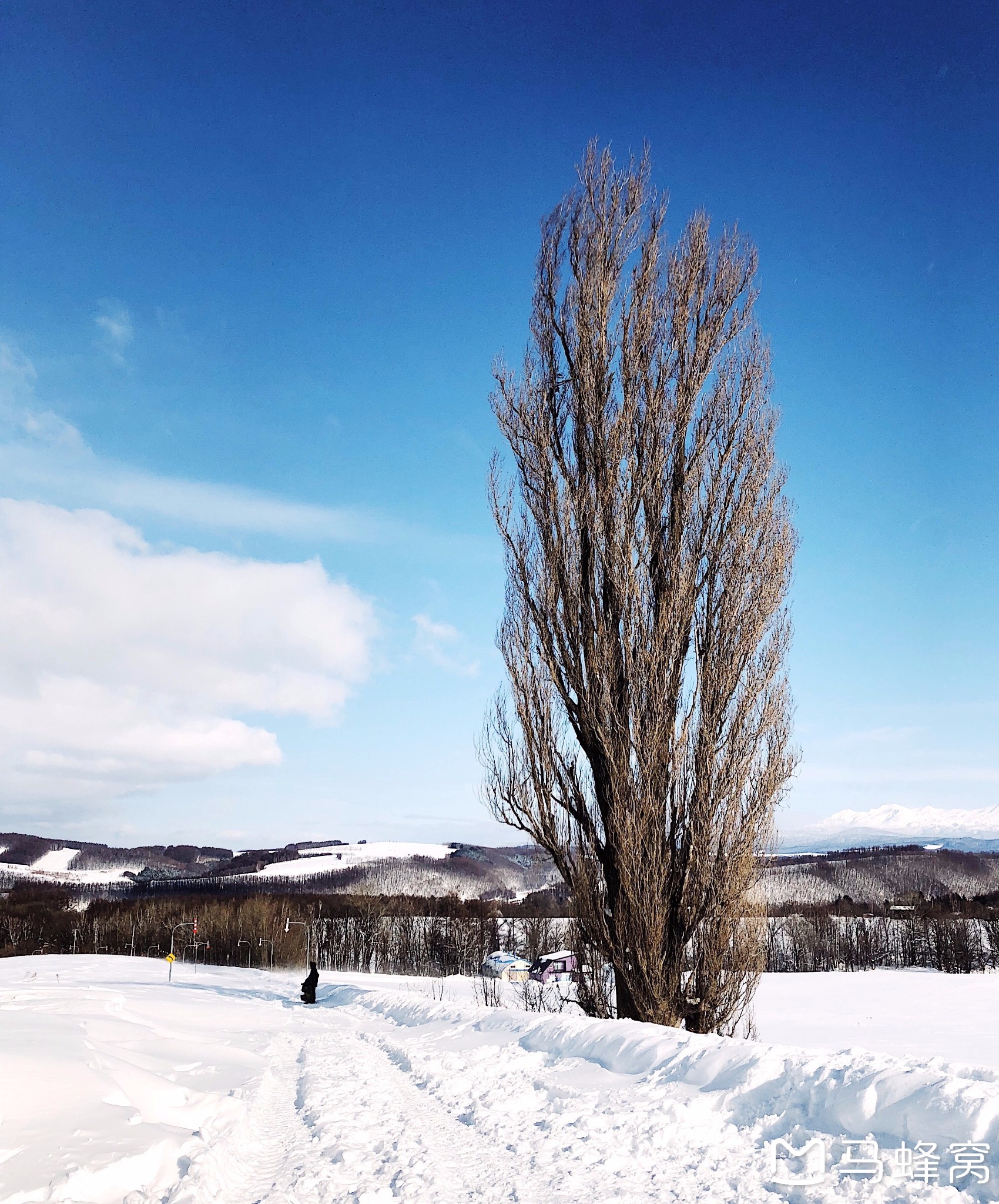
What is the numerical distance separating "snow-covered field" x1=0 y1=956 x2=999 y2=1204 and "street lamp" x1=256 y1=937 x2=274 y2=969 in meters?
69.5

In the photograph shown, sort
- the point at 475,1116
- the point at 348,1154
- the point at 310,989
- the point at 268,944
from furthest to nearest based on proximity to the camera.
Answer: the point at 268,944 → the point at 310,989 → the point at 475,1116 → the point at 348,1154

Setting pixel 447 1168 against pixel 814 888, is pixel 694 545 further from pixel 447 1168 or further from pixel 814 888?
pixel 814 888

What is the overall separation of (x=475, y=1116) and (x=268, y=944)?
7761cm

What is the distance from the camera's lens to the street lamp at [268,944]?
7344 cm

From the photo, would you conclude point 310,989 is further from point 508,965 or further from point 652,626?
point 508,965

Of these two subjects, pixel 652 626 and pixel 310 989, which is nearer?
pixel 652 626

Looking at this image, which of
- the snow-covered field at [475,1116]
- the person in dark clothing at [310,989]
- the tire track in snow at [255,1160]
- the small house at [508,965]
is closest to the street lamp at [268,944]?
the small house at [508,965]

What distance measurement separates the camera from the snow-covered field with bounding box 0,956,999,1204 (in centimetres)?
417

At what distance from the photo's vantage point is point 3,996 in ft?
63.8

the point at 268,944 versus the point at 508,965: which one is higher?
the point at 508,965

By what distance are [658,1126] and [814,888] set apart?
524 ft

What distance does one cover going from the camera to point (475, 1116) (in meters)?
5.75

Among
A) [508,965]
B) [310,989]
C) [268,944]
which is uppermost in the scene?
[310,989]

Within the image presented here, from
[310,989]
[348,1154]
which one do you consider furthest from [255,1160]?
[310,989]
